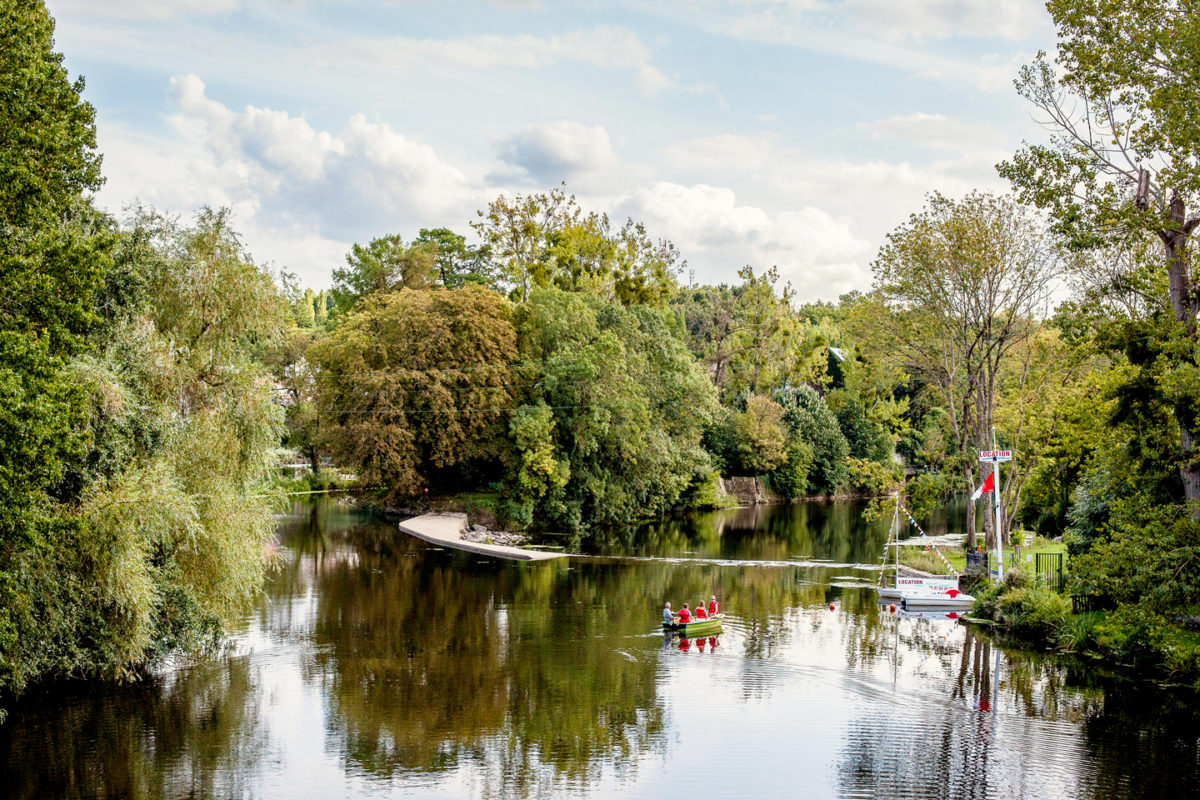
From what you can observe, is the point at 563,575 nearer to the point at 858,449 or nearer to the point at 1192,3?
the point at 1192,3

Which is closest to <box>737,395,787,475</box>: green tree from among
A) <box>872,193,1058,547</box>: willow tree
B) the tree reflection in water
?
<box>872,193,1058,547</box>: willow tree

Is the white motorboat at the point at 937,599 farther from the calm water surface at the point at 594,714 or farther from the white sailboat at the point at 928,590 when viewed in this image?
the calm water surface at the point at 594,714

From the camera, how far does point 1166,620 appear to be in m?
19.6

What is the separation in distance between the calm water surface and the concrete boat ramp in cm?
932

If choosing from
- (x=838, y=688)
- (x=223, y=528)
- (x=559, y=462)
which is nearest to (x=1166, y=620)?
(x=838, y=688)

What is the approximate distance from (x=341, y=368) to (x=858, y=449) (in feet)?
137

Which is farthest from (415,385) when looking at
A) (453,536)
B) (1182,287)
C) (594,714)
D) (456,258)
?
(1182,287)

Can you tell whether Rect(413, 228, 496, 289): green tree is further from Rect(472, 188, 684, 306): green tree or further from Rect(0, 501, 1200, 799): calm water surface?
Rect(0, 501, 1200, 799): calm water surface

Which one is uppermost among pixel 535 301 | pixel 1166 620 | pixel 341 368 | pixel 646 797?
pixel 535 301

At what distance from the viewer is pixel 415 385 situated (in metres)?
51.8

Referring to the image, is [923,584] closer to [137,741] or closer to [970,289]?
[970,289]

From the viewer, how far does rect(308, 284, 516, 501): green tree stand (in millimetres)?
50875

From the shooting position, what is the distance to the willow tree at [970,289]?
3256 centimetres

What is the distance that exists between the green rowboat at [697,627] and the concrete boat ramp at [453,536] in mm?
14810
